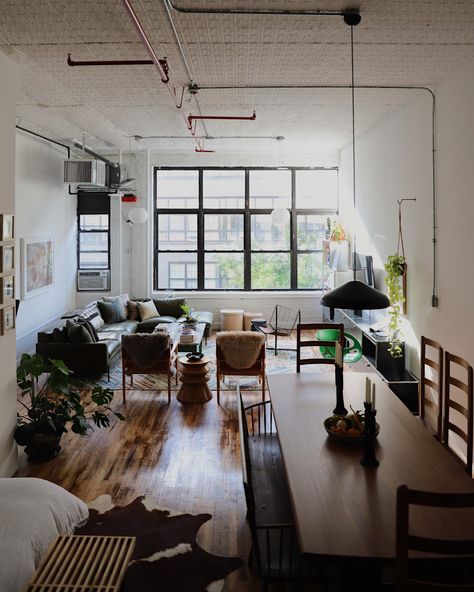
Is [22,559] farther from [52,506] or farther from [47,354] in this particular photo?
[47,354]

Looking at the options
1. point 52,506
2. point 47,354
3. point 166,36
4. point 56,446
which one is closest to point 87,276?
point 47,354

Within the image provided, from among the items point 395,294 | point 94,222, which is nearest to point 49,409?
point 395,294

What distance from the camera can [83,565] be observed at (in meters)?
2.88

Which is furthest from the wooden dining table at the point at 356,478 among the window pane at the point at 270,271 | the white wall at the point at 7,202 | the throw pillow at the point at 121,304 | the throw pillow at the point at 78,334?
the window pane at the point at 270,271

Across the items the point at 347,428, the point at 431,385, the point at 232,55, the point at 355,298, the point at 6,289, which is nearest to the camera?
the point at 347,428

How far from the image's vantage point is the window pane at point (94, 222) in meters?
11.3

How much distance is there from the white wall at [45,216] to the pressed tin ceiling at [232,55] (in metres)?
1.06

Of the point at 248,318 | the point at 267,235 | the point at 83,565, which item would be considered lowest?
the point at 83,565

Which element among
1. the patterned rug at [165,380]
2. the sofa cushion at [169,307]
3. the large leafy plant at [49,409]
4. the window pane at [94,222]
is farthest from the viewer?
the window pane at [94,222]

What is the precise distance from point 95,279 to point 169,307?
70.2 inches

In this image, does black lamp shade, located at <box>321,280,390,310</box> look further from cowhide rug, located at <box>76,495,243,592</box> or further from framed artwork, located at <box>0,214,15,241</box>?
framed artwork, located at <box>0,214,15,241</box>

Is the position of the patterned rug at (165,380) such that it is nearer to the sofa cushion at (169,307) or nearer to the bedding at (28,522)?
the sofa cushion at (169,307)

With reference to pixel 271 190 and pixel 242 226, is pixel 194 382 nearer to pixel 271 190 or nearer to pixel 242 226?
pixel 242 226

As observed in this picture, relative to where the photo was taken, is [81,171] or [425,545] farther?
[81,171]
